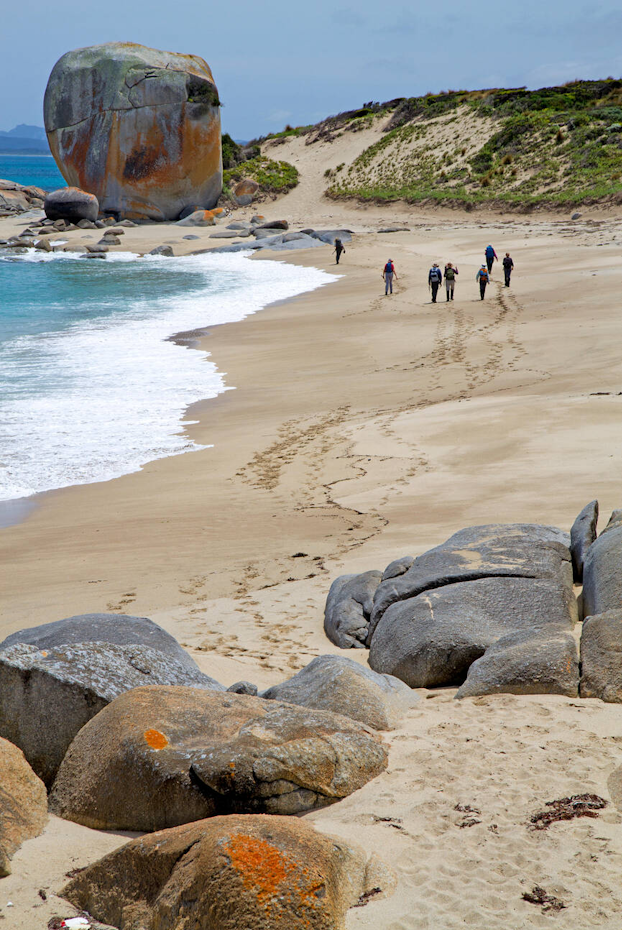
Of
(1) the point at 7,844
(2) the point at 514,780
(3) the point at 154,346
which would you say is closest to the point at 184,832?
(1) the point at 7,844

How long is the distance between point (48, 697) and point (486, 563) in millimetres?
3459

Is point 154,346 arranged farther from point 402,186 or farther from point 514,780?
point 402,186

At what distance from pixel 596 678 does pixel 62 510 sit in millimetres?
6636

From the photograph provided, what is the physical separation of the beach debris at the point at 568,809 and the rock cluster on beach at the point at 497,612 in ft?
3.68

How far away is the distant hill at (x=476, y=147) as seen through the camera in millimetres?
42438

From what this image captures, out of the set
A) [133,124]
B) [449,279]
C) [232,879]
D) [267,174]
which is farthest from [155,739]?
[267,174]

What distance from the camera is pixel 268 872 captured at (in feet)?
8.38

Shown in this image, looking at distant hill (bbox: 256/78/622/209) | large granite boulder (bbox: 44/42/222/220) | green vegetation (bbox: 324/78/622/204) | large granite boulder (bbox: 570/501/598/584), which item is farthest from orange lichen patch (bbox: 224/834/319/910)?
large granite boulder (bbox: 44/42/222/220)

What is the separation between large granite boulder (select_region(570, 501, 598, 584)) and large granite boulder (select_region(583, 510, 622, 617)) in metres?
0.28

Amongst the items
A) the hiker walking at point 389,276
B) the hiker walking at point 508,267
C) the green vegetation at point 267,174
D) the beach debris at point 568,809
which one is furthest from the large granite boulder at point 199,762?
the green vegetation at point 267,174

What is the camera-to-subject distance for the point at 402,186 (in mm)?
50781

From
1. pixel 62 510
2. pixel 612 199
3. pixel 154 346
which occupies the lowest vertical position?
pixel 62 510

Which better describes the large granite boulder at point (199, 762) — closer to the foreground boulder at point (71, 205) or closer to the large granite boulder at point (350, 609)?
the large granite boulder at point (350, 609)

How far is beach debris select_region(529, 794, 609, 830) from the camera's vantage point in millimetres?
3197
